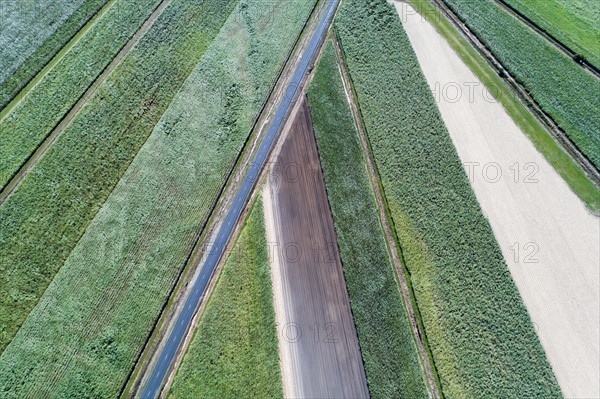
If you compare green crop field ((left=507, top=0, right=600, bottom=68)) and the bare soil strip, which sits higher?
green crop field ((left=507, top=0, right=600, bottom=68))

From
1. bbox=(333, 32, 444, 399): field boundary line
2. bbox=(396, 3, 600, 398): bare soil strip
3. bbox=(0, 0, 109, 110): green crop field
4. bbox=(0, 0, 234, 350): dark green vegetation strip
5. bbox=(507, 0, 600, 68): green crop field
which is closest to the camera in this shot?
bbox=(333, 32, 444, 399): field boundary line

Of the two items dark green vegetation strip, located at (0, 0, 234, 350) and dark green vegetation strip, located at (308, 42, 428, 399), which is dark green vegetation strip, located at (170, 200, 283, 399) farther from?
dark green vegetation strip, located at (0, 0, 234, 350)

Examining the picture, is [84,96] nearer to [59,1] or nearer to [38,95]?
[38,95]

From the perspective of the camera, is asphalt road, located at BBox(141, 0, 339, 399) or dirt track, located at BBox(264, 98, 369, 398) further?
asphalt road, located at BBox(141, 0, 339, 399)

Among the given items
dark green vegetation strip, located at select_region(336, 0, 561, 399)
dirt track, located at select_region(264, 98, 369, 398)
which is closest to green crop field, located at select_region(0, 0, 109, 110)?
dirt track, located at select_region(264, 98, 369, 398)

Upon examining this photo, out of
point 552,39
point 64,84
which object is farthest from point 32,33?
point 552,39

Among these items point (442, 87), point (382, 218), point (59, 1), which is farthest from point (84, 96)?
point (442, 87)

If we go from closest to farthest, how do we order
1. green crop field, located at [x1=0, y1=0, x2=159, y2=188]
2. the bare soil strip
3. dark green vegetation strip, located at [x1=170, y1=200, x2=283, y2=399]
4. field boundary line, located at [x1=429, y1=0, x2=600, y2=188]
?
dark green vegetation strip, located at [x1=170, y1=200, x2=283, y2=399] → the bare soil strip → green crop field, located at [x1=0, y1=0, x2=159, y2=188] → field boundary line, located at [x1=429, y1=0, x2=600, y2=188]
